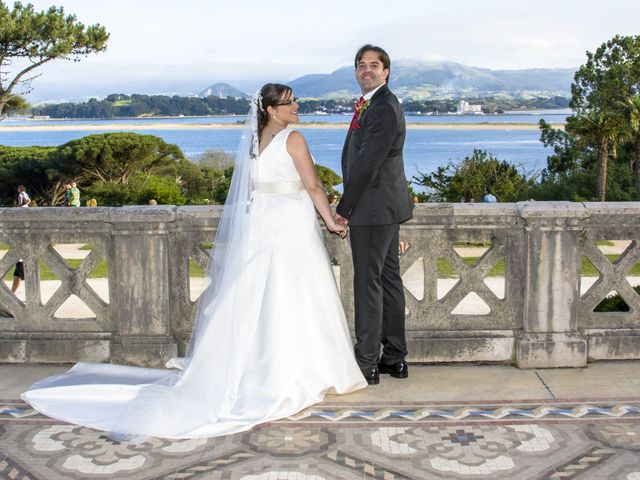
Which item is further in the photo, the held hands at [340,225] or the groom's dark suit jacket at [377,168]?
the held hands at [340,225]

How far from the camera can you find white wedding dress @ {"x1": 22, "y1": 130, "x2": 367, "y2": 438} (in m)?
4.45

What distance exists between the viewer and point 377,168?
14.8ft

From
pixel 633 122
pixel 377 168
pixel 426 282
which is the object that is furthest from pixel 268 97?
pixel 633 122

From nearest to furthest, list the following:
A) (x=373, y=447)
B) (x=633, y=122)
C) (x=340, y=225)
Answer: (x=373, y=447) < (x=340, y=225) < (x=633, y=122)

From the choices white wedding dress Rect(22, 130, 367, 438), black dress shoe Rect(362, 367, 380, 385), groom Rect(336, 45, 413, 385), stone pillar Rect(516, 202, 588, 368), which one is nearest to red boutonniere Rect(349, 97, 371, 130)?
groom Rect(336, 45, 413, 385)

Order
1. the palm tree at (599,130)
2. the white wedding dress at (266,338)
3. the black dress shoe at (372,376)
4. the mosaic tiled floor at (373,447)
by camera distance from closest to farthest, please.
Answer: the mosaic tiled floor at (373,447), the white wedding dress at (266,338), the black dress shoe at (372,376), the palm tree at (599,130)

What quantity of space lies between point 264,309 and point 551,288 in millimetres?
1961

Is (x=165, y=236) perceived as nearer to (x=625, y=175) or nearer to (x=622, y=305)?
(x=622, y=305)

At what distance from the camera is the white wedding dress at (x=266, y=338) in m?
4.45

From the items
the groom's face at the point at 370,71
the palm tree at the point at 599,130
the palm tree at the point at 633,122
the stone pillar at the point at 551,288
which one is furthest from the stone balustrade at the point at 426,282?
the palm tree at the point at 633,122

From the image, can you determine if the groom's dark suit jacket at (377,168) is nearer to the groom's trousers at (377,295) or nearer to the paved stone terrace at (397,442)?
the groom's trousers at (377,295)

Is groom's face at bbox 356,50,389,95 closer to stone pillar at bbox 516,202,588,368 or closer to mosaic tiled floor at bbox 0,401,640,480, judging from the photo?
stone pillar at bbox 516,202,588,368

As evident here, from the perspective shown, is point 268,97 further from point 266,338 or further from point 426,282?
point 426,282

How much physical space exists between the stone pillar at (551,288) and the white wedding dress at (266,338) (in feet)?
4.28
